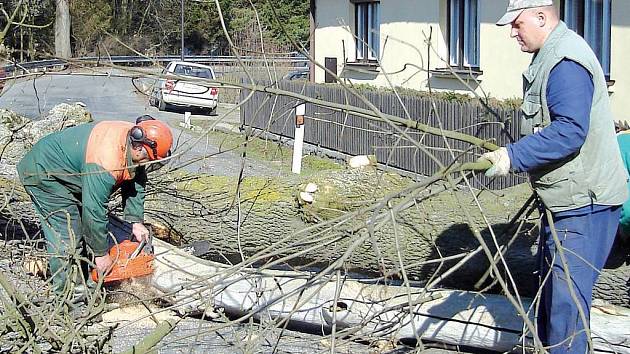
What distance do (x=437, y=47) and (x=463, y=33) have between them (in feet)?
2.07

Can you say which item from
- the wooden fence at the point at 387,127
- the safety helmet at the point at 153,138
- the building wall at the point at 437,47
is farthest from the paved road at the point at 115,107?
the safety helmet at the point at 153,138

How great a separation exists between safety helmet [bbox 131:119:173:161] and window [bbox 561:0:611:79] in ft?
22.7

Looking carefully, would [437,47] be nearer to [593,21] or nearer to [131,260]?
[593,21]

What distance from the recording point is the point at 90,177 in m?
5.90

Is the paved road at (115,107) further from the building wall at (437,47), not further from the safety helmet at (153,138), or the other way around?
the safety helmet at (153,138)

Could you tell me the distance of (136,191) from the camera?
646 centimetres

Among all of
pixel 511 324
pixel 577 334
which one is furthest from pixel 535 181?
pixel 511 324

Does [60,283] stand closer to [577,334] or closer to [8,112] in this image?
[577,334]

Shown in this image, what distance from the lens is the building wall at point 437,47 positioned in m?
10.8

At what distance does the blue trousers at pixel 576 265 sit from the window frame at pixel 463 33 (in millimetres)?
10406

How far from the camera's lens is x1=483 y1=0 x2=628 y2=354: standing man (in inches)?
157

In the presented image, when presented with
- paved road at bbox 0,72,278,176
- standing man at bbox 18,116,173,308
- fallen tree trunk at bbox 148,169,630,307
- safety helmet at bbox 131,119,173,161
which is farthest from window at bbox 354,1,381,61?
safety helmet at bbox 131,119,173,161

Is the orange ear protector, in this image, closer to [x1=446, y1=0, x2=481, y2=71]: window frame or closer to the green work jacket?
the green work jacket

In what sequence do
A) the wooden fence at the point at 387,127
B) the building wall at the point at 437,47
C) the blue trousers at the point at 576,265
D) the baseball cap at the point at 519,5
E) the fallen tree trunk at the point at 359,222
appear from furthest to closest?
the building wall at the point at 437,47 < the wooden fence at the point at 387,127 < the fallen tree trunk at the point at 359,222 < the blue trousers at the point at 576,265 < the baseball cap at the point at 519,5
